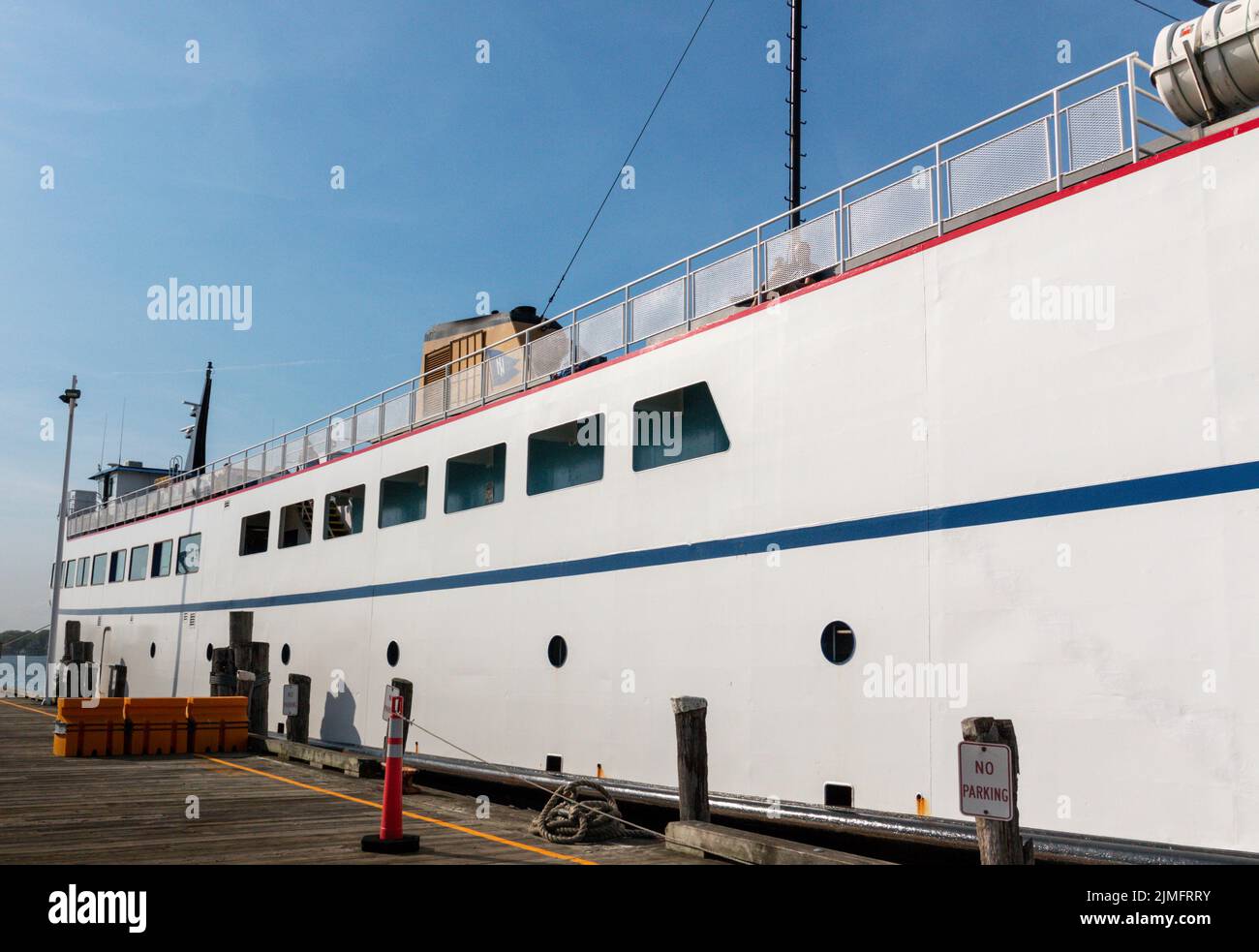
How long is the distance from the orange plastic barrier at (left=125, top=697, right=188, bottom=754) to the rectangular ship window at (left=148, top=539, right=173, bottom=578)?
1342cm

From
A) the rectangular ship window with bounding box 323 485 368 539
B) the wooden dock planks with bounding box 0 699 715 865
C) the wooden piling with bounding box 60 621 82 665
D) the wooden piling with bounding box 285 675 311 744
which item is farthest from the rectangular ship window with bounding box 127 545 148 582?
the wooden dock planks with bounding box 0 699 715 865

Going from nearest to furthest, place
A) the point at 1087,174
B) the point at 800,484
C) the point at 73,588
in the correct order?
the point at 1087,174 < the point at 800,484 < the point at 73,588

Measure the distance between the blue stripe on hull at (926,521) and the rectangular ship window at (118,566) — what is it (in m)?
21.9

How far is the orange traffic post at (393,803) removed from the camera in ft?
25.4

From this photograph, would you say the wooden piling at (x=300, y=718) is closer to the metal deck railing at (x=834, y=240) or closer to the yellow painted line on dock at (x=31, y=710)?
the metal deck railing at (x=834, y=240)

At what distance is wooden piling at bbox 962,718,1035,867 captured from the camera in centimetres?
609

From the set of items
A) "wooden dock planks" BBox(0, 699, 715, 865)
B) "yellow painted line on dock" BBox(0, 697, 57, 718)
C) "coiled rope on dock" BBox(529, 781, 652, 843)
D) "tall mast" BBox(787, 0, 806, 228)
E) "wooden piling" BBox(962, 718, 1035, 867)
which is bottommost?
"yellow painted line on dock" BBox(0, 697, 57, 718)

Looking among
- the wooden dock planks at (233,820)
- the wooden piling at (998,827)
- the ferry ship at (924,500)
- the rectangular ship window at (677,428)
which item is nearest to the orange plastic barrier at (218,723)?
the wooden dock planks at (233,820)

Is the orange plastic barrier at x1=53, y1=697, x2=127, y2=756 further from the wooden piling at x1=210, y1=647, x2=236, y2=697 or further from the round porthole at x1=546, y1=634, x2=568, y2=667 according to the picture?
the round porthole at x1=546, y1=634, x2=568, y2=667
